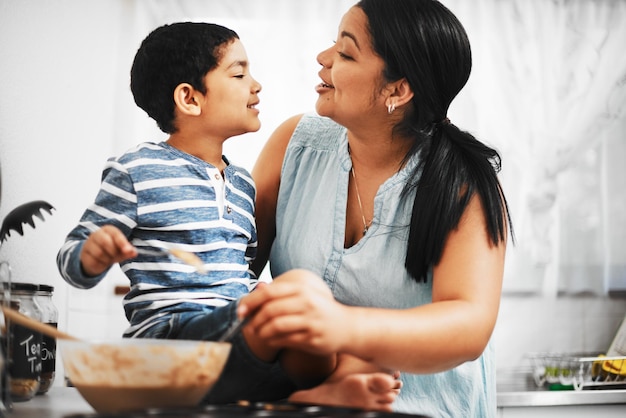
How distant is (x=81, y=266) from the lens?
1.09m

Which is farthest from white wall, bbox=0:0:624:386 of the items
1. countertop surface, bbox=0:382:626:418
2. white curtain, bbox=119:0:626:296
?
countertop surface, bbox=0:382:626:418

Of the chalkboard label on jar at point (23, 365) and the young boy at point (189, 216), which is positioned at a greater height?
the young boy at point (189, 216)

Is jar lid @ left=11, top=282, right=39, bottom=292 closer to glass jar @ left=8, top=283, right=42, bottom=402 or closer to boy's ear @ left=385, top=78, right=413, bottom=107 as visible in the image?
glass jar @ left=8, top=283, right=42, bottom=402

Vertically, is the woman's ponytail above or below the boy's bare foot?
above

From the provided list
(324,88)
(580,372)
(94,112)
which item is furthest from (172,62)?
(580,372)

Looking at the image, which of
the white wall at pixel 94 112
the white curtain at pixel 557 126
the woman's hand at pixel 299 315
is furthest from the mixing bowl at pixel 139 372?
the white curtain at pixel 557 126

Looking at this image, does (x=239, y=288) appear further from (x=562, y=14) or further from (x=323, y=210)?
(x=562, y=14)

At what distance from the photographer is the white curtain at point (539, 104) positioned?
2.89 m

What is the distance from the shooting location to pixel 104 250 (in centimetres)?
98

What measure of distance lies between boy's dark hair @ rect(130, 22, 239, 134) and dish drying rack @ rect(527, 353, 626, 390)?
67.0 inches

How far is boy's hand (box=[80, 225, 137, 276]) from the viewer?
927mm

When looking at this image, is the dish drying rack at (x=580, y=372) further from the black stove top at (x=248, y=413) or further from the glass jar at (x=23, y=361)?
the black stove top at (x=248, y=413)

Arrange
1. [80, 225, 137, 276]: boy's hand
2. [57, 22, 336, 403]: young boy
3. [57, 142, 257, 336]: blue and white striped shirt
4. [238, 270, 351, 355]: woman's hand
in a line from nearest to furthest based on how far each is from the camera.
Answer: [238, 270, 351, 355]: woman's hand
[80, 225, 137, 276]: boy's hand
[57, 22, 336, 403]: young boy
[57, 142, 257, 336]: blue and white striped shirt

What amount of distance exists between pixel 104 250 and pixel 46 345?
0.59m
